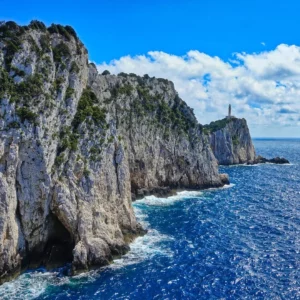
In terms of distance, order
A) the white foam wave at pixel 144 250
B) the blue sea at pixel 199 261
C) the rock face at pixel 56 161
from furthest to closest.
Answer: the white foam wave at pixel 144 250
the rock face at pixel 56 161
the blue sea at pixel 199 261

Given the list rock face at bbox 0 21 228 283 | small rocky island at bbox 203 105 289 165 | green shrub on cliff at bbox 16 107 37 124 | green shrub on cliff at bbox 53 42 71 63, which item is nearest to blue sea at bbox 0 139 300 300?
rock face at bbox 0 21 228 283

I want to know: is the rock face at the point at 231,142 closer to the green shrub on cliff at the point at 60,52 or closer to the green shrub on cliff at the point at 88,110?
the green shrub on cliff at the point at 88,110

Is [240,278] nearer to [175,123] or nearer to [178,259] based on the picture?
[178,259]

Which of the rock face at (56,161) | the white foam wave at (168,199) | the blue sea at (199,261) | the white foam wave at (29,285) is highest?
the rock face at (56,161)

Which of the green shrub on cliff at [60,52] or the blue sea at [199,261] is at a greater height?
the green shrub on cliff at [60,52]

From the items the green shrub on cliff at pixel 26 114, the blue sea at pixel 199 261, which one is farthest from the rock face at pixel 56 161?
the blue sea at pixel 199 261

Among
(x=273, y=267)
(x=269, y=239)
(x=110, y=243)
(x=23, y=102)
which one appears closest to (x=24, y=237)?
(x=110, y=243)

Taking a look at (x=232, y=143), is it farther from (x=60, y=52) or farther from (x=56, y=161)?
(x=56, y=161)

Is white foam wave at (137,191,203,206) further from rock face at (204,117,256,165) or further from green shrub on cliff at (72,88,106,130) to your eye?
rock face at (204,117,256,165)
